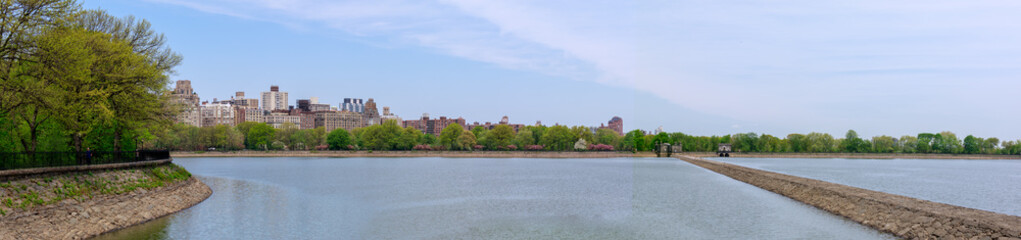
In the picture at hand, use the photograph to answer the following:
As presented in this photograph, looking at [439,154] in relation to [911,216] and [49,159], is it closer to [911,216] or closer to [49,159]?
[49,159]

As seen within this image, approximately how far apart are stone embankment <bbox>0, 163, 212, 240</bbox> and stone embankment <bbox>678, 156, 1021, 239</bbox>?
3974 centimetres

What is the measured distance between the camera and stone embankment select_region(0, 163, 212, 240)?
26.0 meters

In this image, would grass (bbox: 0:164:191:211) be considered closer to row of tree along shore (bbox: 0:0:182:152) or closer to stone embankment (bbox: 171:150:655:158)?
row of tree along shore (bbox: 0:0:182:152)

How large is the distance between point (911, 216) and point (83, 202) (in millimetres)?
43103

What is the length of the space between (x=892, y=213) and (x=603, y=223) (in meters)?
16.1

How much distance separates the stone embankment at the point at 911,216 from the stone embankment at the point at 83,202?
3974 centimetres

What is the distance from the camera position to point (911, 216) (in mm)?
32125

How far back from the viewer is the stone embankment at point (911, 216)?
1054 inches

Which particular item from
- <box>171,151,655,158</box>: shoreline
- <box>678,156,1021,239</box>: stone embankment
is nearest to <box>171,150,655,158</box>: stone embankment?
<box>171,151,655,158</box>: shoreline

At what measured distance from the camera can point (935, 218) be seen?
99.3 ft

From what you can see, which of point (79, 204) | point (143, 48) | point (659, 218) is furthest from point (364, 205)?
point (143, 48)

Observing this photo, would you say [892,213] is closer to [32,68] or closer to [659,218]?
[659,218]

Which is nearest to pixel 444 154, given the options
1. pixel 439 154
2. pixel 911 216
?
pixel 439 154

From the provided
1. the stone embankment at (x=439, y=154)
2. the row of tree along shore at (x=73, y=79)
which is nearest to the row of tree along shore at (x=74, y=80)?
the row of tree along shore at (x=73, y=79)
